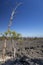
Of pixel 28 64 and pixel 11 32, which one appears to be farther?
pixel 11 32

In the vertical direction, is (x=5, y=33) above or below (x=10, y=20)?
below

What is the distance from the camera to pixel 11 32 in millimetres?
15445

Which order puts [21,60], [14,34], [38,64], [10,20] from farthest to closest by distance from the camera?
1. [14,34]
2. [10,20]
3. [21,60]
4. [38,64]

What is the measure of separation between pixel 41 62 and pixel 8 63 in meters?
1.98

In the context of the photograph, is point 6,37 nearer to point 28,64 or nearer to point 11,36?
point 11,36

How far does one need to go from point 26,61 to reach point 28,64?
1.40ft

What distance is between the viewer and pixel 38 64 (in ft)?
32.3

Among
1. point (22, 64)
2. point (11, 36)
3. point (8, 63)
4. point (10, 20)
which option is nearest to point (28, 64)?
point (22, 64)

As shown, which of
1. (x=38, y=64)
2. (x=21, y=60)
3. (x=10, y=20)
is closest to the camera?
(x=38, y=64)

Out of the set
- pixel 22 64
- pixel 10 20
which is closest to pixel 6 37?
pixel 10 20

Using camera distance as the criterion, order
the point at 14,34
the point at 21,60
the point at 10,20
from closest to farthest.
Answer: the point at 21,60 → the point at 10,20 → the point at 14,34

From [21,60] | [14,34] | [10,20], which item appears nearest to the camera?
[21,60]

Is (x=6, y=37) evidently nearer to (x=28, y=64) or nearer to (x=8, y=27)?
(x=8, y=27)

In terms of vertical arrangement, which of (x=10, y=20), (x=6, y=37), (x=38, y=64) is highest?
(x=10, y=20)
